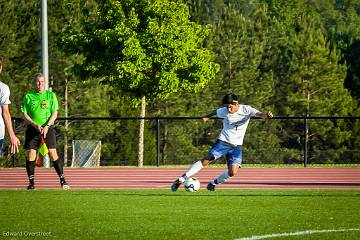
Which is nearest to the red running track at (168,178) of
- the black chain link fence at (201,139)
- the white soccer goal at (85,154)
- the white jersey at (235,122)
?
the white jersey at (235,122)

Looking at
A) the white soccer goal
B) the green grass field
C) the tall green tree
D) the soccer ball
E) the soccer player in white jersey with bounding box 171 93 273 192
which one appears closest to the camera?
the green grass field

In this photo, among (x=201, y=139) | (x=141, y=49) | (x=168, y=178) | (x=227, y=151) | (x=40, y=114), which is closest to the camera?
(x=227, y=151)

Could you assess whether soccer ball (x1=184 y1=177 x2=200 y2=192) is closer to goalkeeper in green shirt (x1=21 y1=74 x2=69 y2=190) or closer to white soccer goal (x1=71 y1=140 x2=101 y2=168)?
goalkeeper in green shirt (x1=21 y1=74 x2=69 y2=190)

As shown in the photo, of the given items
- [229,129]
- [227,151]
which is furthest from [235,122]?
[227,151]

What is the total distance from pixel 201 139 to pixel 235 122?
72.4 m

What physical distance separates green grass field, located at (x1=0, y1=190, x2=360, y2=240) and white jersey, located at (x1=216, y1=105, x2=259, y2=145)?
3.16 feet

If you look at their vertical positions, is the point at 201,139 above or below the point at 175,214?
below

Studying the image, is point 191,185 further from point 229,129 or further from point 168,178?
point 168,178

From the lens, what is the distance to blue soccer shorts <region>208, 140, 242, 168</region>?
713 inches

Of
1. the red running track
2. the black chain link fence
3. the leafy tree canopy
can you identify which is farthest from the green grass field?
the black chain link fence

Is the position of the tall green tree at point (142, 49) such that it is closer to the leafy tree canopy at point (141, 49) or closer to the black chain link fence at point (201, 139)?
the leafy tree canopy at point (141, 49)

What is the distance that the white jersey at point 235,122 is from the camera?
17984mm

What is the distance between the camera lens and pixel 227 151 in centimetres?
1817

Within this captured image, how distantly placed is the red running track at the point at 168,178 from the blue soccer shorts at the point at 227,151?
7.17 feet
